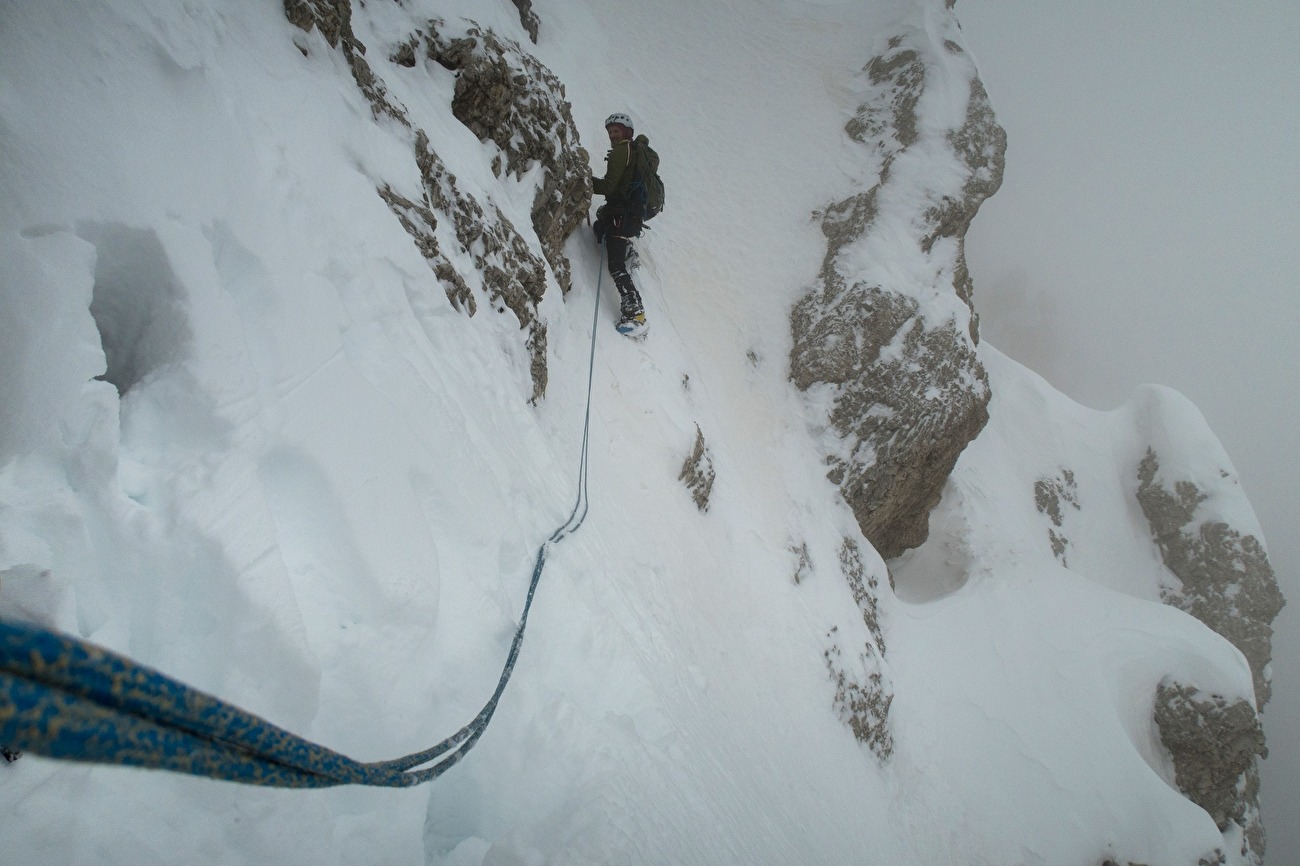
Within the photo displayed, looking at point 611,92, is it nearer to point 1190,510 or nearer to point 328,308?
point 328,308

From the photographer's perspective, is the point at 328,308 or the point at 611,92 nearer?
the point at 328,308

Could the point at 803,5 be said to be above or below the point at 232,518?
above

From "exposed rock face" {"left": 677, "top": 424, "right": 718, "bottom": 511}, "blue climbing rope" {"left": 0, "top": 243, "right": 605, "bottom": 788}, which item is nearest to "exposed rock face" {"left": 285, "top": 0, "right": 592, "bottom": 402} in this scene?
"exposed rock face" {"left": 677, "top": 424, "right": 718, "bottom": 511}

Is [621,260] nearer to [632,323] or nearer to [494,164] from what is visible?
[632,323]

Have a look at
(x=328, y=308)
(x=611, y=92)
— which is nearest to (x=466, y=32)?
(x=328, y=308)

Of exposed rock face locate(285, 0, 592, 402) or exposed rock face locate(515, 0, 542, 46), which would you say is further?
exposed rock face locate(515, 0, 542, 46)

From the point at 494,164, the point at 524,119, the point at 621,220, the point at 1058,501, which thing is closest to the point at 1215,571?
the point at 1058,501

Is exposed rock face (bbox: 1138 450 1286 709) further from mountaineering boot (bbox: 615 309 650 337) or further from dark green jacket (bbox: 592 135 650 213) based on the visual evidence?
dark green jacket (bbox: 592 135 650 213)
